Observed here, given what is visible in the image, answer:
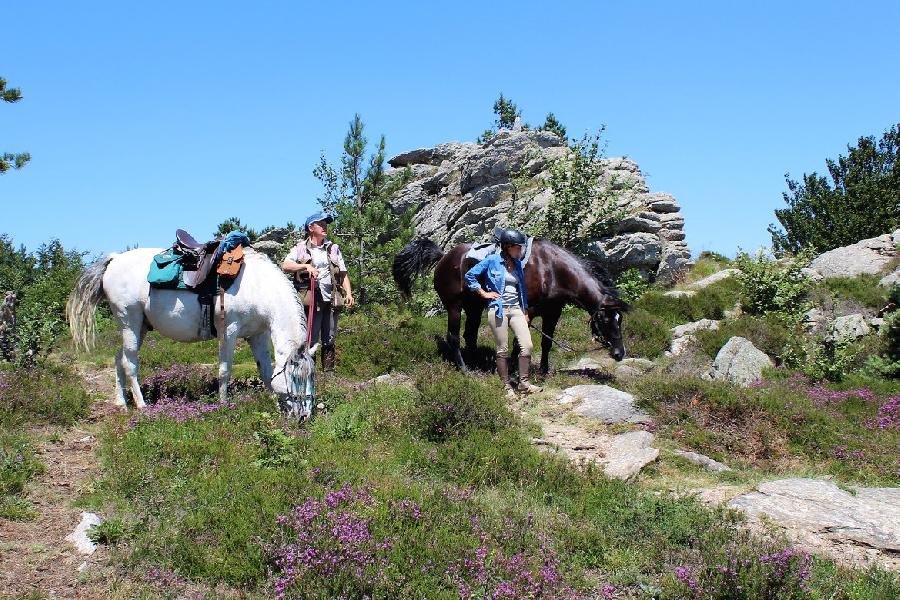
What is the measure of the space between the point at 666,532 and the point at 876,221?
28.1m

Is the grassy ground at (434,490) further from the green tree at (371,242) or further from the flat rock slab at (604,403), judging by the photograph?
the green tree at (371,242)

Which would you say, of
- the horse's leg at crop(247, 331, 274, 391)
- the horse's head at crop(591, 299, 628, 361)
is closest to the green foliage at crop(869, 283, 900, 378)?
the horse's head at crop(591, 299, 628, 361)

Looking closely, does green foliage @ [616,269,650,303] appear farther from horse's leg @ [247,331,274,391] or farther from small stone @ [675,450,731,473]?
horse's leg @ [247,331,274,391]

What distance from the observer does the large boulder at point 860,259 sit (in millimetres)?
16938

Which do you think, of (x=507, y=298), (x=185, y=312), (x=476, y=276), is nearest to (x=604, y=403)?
(x=507, y=298)

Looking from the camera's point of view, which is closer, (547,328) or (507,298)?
(507,298)

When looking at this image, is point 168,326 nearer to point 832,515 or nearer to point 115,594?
point 115,594

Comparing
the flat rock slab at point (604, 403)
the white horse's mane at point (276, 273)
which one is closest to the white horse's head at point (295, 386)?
the white horse's mane at point (276, 273)

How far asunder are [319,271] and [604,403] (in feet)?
13.7

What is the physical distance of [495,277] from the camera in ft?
31.6

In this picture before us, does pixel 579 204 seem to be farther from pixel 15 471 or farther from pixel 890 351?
pixel 15 471

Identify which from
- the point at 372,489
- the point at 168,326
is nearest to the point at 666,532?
the point at 372,489

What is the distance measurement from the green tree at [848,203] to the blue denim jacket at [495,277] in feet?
72.5

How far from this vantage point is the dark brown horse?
35.4 feet
